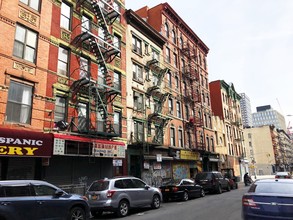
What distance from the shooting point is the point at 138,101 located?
25.1 metres

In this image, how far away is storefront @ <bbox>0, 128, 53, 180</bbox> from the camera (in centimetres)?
1262

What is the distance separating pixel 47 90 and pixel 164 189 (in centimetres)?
988

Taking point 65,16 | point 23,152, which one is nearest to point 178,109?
point 65,16

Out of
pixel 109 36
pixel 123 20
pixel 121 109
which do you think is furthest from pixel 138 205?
pixel 123 20

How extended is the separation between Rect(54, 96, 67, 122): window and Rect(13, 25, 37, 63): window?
2.82 meters

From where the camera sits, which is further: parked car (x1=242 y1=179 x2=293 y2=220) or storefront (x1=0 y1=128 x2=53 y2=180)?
storefront (x1=0 y1=128 x2=53 y2=180)

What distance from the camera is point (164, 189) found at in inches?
703

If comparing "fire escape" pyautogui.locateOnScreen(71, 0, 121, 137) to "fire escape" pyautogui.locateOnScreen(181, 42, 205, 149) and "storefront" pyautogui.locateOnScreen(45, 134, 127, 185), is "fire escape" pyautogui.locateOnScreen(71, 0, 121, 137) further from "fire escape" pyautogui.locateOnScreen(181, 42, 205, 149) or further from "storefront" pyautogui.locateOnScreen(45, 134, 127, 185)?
"fire escape" pyautogui.locateOnScreen(181, 42, 205, 149)

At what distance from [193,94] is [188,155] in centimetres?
889

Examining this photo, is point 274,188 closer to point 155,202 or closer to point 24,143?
point 155,202

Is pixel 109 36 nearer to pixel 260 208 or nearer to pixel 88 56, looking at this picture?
pixel 88 56

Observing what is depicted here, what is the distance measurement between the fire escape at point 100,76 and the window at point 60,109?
33.8 inches

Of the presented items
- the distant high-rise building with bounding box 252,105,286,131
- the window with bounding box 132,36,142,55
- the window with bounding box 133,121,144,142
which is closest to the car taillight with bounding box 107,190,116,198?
the window with bounding box 133,121,144,142

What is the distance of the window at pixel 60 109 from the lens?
54.4 feet
